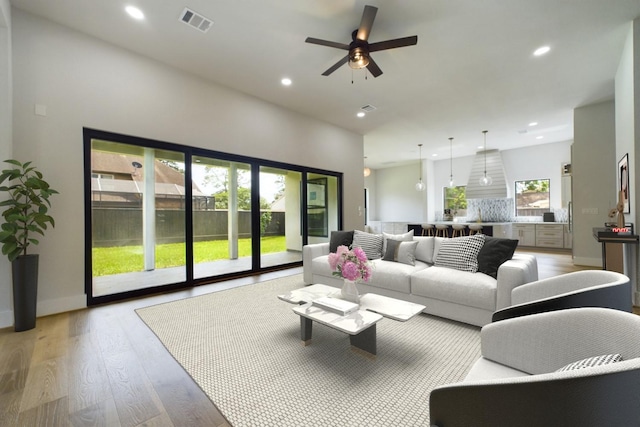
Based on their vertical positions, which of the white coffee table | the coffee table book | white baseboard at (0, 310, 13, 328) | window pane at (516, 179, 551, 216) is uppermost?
window pane at (516, 179, 551, 216)

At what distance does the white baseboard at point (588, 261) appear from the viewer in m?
5.33

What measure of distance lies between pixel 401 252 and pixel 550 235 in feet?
23.1

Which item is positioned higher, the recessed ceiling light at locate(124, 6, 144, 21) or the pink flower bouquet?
the recessed ceiling light at locate(124, 6, 144, 21)

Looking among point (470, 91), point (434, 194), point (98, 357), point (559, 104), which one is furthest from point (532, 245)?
point (98, 357)

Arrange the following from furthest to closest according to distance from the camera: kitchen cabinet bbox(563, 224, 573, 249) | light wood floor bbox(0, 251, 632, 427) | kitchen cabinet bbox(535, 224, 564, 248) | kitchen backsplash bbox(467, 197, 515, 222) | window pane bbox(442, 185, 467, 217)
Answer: window pane bbox(442, 185, 467, 217) < kitchen backsplash bbox(467, 197, 515, 222) < kitchen cabinet bbox(535, 224, 564, 248) < kitchen cabinet bbox(563, 224, 573, 249) < light wood floor bbox(0, 251, 632, 427)

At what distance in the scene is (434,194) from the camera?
10.5 m

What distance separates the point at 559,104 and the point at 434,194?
5.47m

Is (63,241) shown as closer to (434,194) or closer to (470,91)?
(470,91)

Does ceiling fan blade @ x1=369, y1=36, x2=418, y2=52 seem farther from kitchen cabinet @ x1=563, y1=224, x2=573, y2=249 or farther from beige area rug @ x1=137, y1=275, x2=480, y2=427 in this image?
kitchen cabinet @ x1=563, y1=224, x2=573, y2=249

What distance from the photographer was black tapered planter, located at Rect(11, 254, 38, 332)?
8.51 ft

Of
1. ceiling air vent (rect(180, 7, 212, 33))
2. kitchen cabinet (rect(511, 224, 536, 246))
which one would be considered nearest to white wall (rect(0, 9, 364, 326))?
ceiling air vent (rect(180, 7, 212, 33))

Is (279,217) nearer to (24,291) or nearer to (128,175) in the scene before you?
(128,175)

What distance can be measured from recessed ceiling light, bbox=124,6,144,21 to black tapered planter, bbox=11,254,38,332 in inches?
111

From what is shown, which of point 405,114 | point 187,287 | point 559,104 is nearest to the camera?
point 187,287
